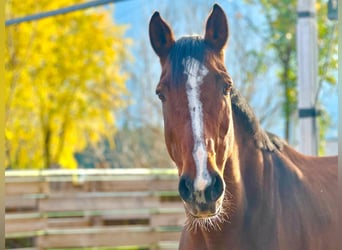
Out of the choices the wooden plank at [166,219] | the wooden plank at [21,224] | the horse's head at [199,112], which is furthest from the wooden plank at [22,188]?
the horse's head at [199,112]

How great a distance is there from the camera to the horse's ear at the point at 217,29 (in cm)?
281

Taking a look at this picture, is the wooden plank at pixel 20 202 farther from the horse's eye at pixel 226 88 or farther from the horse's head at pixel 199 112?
the horse's eye at pixel 226 88

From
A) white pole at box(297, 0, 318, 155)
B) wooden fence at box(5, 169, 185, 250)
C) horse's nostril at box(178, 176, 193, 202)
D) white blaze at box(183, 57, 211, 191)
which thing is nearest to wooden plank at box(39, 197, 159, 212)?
wooden fence at box(5, 169, 185, 250)

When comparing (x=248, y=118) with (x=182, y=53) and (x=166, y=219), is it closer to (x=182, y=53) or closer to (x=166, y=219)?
(x=182, y=53)

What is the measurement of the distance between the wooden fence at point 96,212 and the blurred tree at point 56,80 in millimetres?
5120

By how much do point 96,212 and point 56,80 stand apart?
6977mm

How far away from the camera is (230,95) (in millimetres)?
2875

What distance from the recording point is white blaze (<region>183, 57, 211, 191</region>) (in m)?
2.38

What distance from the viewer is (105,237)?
8.21 metres

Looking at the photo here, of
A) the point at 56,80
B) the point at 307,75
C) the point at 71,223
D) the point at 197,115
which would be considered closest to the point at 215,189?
the point at 197,115

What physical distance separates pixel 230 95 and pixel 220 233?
1.78 feet

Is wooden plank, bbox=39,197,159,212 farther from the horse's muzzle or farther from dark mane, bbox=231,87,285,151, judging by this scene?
the horse's muzzle

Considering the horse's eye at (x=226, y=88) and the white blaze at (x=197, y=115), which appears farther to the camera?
the horse's eye at (x=226, y=88)

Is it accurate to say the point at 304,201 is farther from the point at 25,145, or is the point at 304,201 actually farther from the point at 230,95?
the point at 25,145
